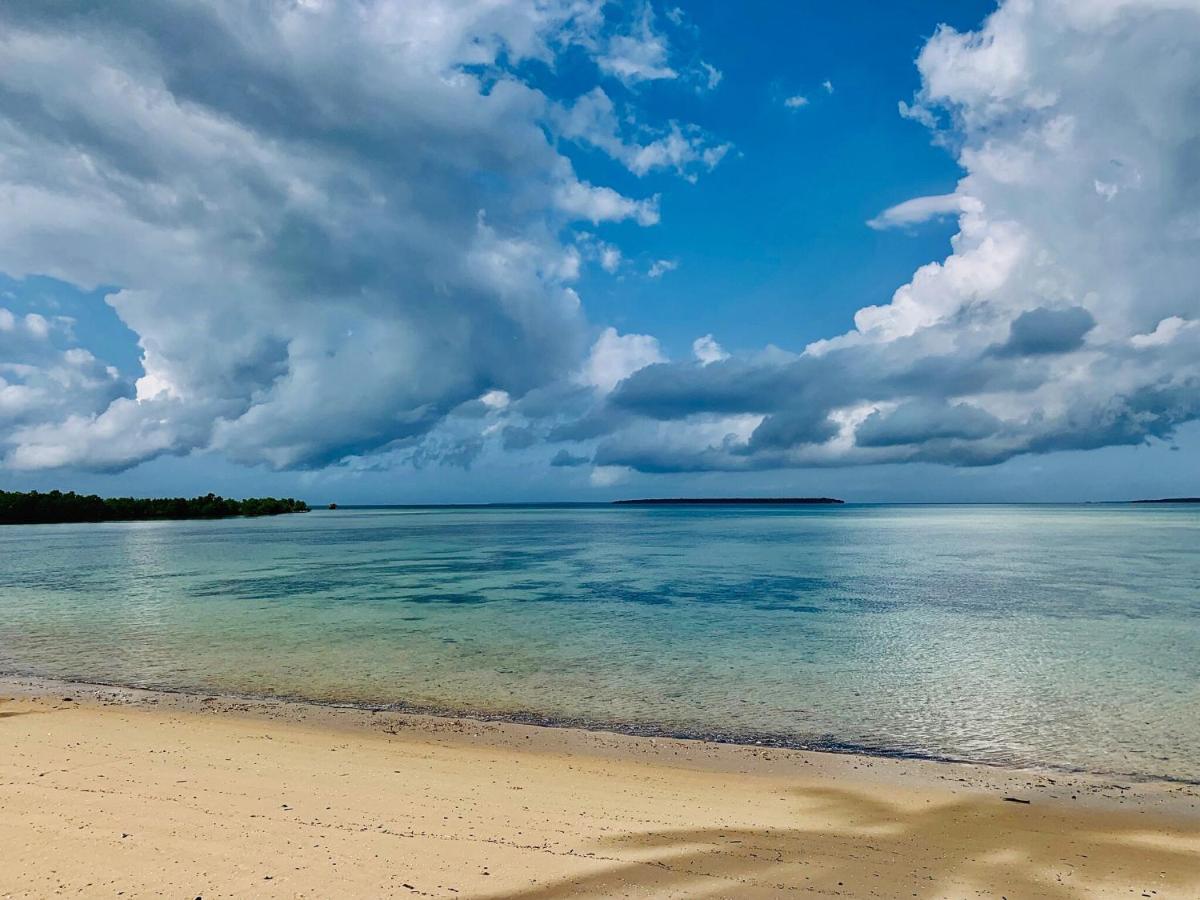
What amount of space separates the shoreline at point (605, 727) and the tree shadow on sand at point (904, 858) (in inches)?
81.1

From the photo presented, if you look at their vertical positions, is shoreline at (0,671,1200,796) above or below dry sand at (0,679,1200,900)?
below

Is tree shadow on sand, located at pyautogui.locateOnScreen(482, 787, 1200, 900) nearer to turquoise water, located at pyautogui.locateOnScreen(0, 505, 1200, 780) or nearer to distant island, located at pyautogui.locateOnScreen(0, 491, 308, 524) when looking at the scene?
turquoise water, located at pyautogui.locateOnScreen(0, 505, 1200, 780)

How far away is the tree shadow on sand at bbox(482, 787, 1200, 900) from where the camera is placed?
6586 mm

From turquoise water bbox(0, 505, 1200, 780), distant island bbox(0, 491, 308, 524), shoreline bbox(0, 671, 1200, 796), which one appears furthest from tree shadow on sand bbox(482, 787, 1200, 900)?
distant island bbox(0, 491, 308, 524)

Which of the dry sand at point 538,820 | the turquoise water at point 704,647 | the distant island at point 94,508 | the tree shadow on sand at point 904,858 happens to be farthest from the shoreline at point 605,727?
the distant island at point 94,508

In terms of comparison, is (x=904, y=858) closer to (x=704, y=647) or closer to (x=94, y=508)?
(x=704, y=647)

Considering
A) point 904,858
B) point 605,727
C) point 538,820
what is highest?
point 538,820

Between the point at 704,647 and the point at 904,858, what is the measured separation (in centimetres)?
1327

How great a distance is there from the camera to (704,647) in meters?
20.6

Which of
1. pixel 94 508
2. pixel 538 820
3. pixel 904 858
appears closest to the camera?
pixel 904 858

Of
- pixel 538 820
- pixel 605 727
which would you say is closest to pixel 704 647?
pixel 605 727

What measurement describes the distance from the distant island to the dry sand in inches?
6022

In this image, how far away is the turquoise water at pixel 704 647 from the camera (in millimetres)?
13453

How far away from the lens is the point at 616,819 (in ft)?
26.8
